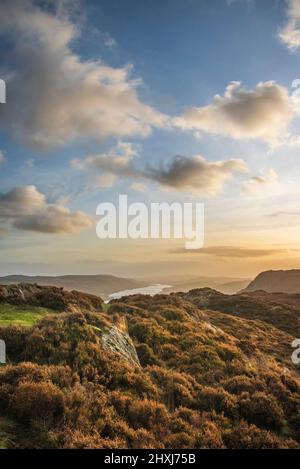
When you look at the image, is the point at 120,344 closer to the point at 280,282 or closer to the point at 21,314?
the point at 21,314

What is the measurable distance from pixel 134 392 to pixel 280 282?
184969 mm

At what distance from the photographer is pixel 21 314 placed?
18.2m

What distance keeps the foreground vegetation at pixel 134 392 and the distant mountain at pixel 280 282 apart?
6269 inches

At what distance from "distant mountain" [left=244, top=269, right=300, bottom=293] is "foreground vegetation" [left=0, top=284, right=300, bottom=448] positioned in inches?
6269

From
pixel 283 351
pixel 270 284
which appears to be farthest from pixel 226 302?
pixel 270 284

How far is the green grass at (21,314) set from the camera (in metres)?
16.1

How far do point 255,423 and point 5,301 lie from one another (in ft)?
52.3

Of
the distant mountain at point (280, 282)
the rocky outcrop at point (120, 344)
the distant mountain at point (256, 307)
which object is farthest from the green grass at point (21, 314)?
the distant mountain at point (280, 282)

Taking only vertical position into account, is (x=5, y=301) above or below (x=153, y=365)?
above

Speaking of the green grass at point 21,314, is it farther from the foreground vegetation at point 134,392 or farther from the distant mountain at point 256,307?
the distant mountain at point 256,307

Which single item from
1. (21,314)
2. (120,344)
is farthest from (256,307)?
(21,314)

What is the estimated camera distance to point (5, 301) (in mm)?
20328

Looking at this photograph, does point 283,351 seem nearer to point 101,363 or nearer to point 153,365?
point 153,365

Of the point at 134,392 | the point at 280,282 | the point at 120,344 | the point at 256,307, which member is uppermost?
the point at 120,344
